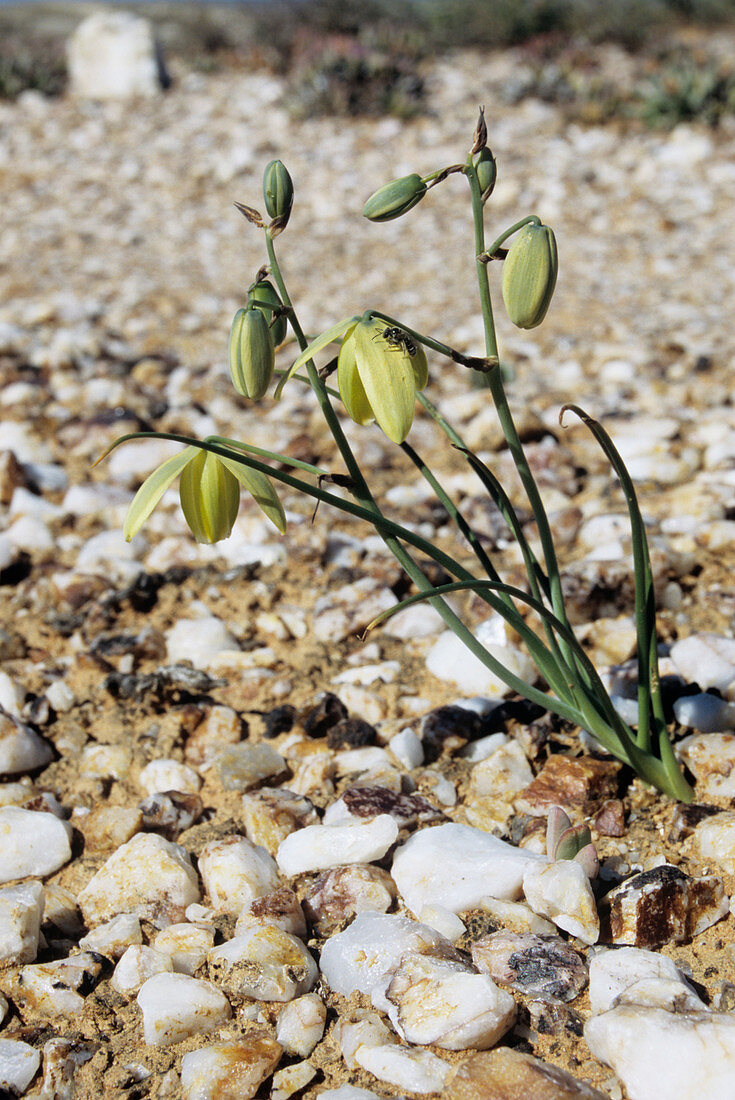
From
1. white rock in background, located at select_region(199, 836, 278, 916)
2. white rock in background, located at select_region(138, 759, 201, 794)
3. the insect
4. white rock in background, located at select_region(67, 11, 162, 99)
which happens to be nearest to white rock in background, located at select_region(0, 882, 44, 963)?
white rock in background, located at select_region(199, 836, 278, 916)

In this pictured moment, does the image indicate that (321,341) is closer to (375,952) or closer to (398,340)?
(398,340)

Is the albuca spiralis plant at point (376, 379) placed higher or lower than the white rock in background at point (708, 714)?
higher

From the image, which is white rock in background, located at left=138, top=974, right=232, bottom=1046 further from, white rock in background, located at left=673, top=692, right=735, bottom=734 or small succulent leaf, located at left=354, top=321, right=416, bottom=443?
white rock in background, located at left=673, top=692, right=735, bottom=734

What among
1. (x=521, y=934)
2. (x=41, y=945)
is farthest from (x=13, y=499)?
(x=521, y=934)

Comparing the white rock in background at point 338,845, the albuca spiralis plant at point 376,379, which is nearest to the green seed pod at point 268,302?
the albuca spiralis plant at point 376,379

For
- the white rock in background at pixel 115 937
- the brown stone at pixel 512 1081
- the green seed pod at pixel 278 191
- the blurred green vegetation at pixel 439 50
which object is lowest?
the brown stone at pixel 512 1081

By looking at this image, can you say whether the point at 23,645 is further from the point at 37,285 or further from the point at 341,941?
the point at 37,285

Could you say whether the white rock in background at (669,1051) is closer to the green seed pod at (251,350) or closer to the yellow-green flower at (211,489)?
the yellow-green flower at (211,489)
